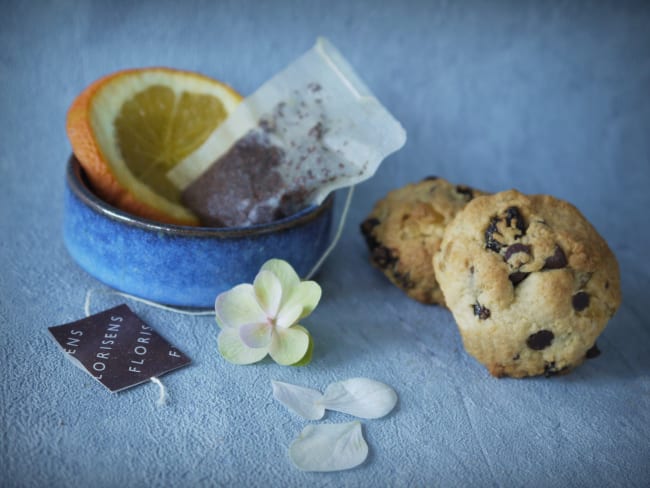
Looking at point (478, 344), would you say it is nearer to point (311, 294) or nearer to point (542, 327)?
point (542, 327)

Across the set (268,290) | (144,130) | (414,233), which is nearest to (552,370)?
(414,233)

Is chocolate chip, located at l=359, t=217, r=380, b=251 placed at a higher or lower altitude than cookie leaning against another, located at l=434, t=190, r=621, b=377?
lower

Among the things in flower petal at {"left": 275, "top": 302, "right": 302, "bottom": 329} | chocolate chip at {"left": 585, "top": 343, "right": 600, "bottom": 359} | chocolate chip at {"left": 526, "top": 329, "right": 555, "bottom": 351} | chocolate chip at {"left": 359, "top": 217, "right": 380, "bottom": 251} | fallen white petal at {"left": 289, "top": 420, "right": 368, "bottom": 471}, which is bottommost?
fallen white petal at {"left": 289, "top": 420, "right": 368, "bottom": 471}

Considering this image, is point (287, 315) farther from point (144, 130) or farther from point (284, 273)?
point (144, 130)

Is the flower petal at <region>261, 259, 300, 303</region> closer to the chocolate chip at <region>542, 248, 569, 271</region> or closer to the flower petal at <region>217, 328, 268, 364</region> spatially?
the flower petal at <region>217, 328, 268, 364</region>

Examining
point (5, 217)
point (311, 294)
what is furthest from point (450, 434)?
point (5, 217)

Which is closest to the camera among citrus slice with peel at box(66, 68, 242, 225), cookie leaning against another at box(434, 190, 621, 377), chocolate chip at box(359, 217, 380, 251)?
cookie leaning against another at box(434, 190, 621, 377)

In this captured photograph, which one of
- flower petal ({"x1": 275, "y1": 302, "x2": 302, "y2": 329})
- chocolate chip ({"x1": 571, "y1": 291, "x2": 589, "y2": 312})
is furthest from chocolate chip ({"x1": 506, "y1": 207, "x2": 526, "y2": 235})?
flower petal ({"x1": 275, "y1": 302, "x2": 302, "y2": 329})
